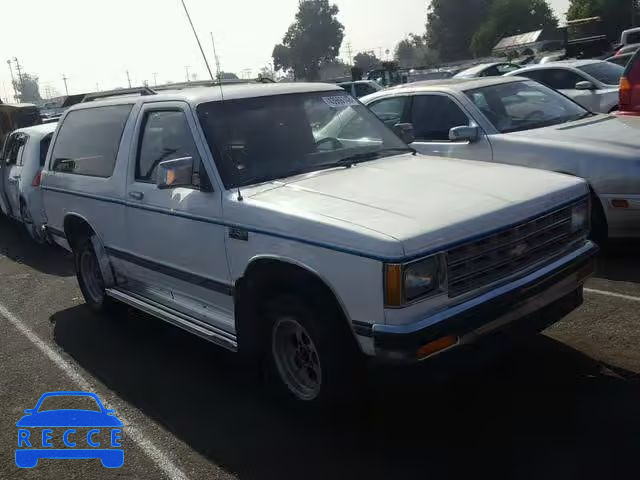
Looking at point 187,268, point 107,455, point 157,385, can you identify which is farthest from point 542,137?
point 107,455

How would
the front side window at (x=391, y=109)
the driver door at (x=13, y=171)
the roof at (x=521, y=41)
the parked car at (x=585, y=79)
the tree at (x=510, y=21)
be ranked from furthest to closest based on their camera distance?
the tree at (x=510, y=21) < the roof at (x=521, y=41) < the parked car at (x=585, y=79) < the driver door at (x=13, y=171) < the front side window at (x=391, y=109)

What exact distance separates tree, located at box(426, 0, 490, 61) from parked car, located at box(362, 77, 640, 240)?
269 feet

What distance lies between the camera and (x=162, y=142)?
16.0 ft

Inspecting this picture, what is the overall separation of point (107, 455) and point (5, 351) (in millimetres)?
2269

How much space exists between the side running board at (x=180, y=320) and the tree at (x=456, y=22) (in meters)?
85.1

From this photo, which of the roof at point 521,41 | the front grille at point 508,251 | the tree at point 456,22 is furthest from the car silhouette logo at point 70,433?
the tree at point 456,22

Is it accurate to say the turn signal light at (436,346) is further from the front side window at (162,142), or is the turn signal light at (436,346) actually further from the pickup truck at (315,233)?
the front side window at (162,142)

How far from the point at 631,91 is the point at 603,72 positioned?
4536 mm

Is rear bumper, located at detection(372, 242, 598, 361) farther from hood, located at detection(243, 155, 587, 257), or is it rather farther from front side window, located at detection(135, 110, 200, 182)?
front side window, located at detection(135, 110, 200, 182)

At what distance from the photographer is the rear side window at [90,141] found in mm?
5434

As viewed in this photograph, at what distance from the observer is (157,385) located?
4.64 m

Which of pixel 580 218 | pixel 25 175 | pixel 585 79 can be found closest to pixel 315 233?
pixel 580 218

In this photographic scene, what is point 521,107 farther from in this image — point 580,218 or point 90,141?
point 90,141

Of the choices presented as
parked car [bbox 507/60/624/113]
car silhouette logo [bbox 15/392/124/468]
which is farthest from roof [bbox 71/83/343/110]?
parked car [bbox 507/60/624/113]
